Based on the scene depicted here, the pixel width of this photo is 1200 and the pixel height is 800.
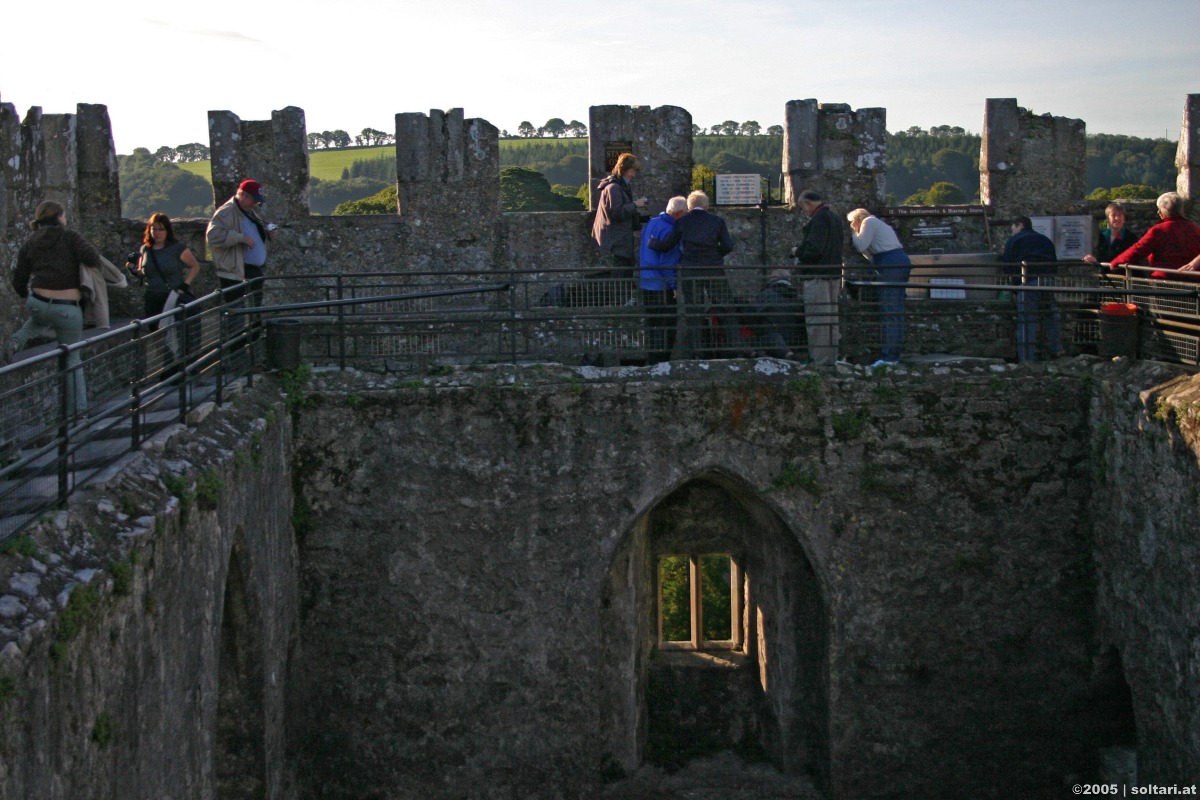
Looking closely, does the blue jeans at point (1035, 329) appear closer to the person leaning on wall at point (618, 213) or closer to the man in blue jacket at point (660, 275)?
the man in blue jacket at point (660, 275)

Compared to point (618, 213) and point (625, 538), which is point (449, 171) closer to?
point (618, 213)

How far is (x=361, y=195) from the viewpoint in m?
47.6

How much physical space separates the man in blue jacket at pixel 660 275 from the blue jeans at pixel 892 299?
158 centimetres

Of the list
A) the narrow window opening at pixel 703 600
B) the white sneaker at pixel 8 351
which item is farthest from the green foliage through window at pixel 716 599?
the white sneaker at pixel 8 351

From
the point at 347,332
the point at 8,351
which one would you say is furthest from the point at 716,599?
the point at 8,351

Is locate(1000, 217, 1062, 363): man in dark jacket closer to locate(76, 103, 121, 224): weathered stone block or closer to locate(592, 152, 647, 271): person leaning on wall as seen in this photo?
locate(592, 152, 647, 271): person leaning on wall

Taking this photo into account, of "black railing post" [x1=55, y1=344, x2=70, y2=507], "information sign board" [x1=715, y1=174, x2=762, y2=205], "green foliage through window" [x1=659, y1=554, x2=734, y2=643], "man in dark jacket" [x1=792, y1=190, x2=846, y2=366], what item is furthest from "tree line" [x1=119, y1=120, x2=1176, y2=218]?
"black railing post" [x1=55, y1=344, x2=70, y2=507]

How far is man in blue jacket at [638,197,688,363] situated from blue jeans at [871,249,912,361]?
62.1 inches

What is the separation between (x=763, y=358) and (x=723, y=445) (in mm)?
718

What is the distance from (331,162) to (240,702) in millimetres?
47053

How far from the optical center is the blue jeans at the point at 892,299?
10680 millimetres

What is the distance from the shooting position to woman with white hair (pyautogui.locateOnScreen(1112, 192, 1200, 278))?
10.2 m

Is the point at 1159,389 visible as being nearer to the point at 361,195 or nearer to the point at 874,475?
the point at 874,475

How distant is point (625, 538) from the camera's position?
10461mm
